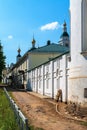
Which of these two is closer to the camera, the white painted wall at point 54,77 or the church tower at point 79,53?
the church tower at point 79,53

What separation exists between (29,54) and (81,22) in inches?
1615

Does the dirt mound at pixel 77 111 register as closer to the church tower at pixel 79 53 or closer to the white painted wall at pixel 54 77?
the church tower at pixel 79 53

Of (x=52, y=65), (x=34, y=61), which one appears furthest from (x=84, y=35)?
(x=34, y=61)

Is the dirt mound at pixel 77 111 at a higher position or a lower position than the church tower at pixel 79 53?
lower

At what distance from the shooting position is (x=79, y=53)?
17203mm

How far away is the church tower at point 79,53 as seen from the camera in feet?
55.1

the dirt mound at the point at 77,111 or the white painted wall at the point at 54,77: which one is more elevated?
the white painted wall at the point at 54,77

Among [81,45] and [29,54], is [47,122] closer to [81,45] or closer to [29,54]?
[81,45]

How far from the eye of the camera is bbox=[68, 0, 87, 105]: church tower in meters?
16.8

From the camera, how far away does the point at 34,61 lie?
5753cm

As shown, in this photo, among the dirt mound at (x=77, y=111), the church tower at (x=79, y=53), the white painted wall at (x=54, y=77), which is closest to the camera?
the dirt mound at (x=77, y=111)

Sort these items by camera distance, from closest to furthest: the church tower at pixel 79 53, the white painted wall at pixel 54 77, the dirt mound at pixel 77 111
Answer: the dirt mound at pixel 77 111 → the church tower at pixel 79 53 → the white painted wall at pixel 54 77

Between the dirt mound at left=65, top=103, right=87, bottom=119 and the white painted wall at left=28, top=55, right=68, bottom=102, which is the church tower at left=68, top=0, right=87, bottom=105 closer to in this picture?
the dirt mound at left=65, top=103, right=87, bottom=119

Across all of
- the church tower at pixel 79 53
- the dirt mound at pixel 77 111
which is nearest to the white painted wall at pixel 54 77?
the church tower at pixel 79 53
